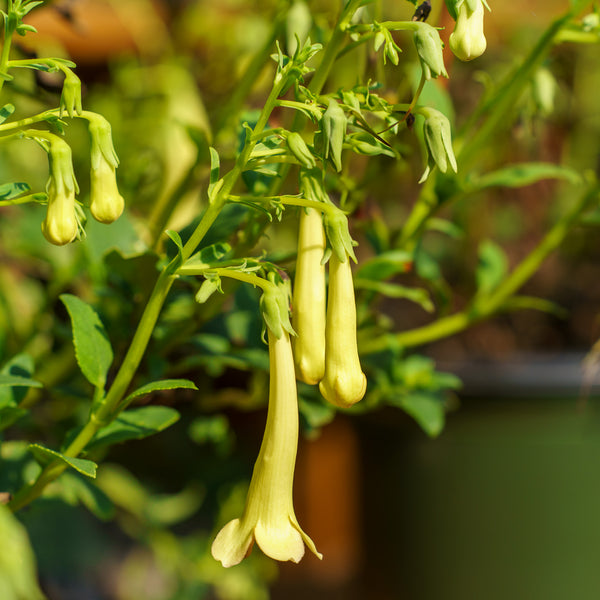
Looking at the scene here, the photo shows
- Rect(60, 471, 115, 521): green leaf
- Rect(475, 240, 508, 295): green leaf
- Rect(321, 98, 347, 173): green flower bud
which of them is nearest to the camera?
Rect(321, 98, 347, 173): green flower bud

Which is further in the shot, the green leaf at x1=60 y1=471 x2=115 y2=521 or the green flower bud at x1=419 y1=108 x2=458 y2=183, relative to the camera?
the green leaf at x1=60 y1=471 x2=115 y2=521

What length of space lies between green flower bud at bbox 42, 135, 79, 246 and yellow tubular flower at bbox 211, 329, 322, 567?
0.07 meters

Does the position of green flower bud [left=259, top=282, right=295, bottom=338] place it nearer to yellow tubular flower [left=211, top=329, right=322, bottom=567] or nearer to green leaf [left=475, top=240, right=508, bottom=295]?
yellow tubular flower [left=211, top=329, right=322, bottom=567]

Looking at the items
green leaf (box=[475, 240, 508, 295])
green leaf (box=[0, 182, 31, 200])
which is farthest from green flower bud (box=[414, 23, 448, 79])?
green leaf (box=[475, 240, 508, 295])

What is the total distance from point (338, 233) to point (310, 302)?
0.03 m

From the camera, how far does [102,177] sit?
21cm

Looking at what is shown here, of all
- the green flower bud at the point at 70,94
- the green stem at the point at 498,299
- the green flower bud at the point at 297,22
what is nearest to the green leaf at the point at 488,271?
the green stem at the point at 498,299

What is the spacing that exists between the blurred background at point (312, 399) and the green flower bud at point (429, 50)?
0.15 meters

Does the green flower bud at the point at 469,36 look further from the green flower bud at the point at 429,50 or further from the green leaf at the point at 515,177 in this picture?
the green leaf at the point at 515,177

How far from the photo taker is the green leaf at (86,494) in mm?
314

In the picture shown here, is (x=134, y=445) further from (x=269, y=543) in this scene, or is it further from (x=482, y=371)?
(x=269, y=543)

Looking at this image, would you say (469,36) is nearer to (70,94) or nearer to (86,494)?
(70,94)

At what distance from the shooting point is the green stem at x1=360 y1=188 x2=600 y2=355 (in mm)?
381

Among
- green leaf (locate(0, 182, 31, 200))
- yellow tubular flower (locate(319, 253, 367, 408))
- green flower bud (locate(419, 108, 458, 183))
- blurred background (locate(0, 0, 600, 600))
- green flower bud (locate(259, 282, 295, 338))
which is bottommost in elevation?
blurred background (locate(0, 0, 600, 600))
